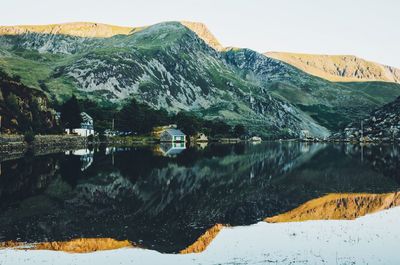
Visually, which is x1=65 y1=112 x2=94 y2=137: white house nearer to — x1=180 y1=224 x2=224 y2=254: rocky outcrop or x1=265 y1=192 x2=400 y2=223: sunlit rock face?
x1=265 y1=192 x2=400 y2=223: sunlit rock face

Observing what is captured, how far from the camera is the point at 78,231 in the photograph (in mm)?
32062

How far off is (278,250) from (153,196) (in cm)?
2089

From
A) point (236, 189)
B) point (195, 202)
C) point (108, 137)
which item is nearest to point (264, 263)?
point (195, 202)

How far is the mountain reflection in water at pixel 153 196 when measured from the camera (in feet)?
106

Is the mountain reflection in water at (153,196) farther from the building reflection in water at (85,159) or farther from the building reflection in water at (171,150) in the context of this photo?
the building reflection in water at (171,150)

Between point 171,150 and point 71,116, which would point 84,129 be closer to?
point 71,116

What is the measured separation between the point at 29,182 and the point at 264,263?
3807 centimetres

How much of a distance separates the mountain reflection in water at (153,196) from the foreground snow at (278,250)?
2019mm

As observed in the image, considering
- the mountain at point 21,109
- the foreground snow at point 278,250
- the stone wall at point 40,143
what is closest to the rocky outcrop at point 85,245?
the foreground snow at point 278,250

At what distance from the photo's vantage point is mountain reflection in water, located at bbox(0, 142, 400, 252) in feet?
106

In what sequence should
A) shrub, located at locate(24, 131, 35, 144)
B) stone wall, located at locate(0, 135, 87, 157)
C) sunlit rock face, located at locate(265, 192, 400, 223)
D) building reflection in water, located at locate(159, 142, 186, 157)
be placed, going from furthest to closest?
1. shrub, located at locate(24, 131, 35, 144)
2. building reflection in water, located at locate(159, 142, 186, 157)
3. stone wall, located at locate(0, 135, 87, 157)
4. sunlit rock face, located at locate(265, 192, 400, 223)

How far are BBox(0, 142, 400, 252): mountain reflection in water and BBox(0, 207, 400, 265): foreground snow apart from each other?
202 centimetres

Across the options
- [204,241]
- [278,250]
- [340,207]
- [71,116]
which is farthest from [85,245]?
[71,116]

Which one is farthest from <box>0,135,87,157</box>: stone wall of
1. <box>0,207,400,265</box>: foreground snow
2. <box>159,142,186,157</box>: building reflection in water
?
<box>0,207,400,265</box>: foreground snow
